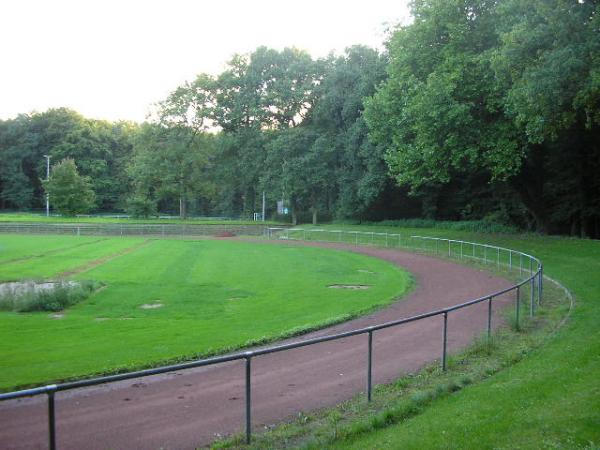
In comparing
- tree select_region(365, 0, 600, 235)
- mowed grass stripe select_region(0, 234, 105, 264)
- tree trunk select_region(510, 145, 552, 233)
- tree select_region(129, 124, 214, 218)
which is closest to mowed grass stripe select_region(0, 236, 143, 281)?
mowed grass stripe select_region(0, 234, 105, 264)

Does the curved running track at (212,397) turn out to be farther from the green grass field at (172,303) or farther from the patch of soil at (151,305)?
the patch of soil at (151,305)

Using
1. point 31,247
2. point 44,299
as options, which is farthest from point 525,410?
point 31,247

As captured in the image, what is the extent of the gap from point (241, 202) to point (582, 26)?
7466 cm

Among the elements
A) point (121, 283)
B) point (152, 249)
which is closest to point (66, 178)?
point (152, 249)

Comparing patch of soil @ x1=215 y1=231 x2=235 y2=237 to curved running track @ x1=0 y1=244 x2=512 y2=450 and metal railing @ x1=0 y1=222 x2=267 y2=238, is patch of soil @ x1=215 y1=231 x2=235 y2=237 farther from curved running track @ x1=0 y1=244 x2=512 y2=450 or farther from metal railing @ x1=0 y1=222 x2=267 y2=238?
curved running track @ x1=0 y1=244 x2=512 y2=450

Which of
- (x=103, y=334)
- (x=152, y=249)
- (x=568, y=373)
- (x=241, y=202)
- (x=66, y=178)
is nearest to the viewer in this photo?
(x=568, y=373)

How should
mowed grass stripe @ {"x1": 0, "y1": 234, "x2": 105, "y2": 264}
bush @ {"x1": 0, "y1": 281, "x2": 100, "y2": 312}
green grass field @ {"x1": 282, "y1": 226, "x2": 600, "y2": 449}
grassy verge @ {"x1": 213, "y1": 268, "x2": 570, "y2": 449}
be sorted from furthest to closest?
mowed grass stripe @ {"x1": 0, "y1": 234, "x2": 105, "y2": 264} → bush @ {"x1": 0, "y1": 281, "x2": 100, "y2": 312} → grassy verge @ {"x1": 213, "y1": 268, "x2": 570, "y2": 449} → green grass field @ {"x1": 282, "y1": 226, "x2": 600, "y2": 449}

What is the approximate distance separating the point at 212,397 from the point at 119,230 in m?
53.4

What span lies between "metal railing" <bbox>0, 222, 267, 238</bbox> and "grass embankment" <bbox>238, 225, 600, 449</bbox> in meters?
50.6

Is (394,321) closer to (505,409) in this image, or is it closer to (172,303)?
(505,409)

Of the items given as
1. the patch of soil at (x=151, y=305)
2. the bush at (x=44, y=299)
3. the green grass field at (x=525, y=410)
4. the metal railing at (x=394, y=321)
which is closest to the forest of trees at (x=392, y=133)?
the metal railing at (x=394, y=321)

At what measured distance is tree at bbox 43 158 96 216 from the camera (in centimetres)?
7031

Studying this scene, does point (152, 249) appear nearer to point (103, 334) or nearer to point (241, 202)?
point (103, 334)

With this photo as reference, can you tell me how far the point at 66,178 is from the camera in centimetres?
7056
